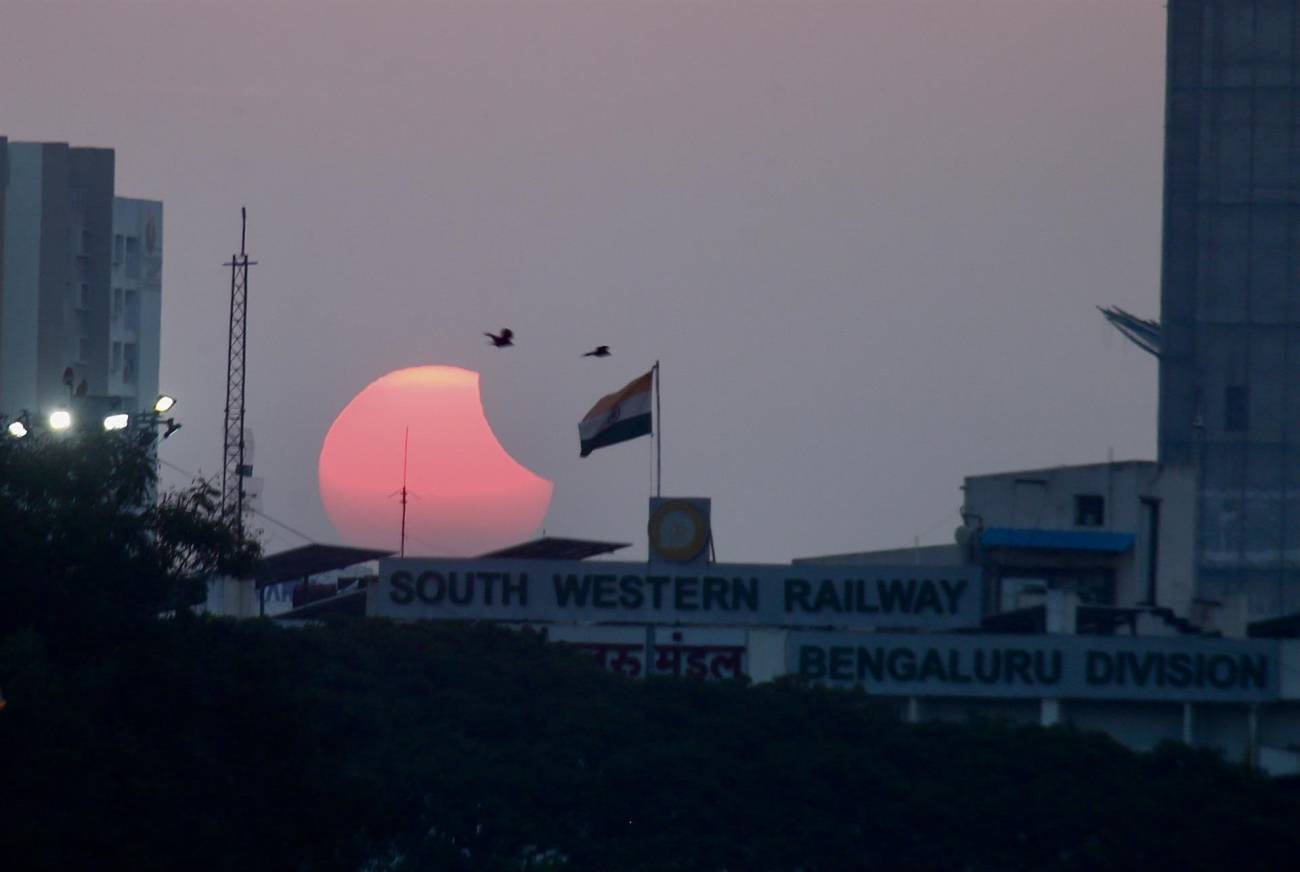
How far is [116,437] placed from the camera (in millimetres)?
19766

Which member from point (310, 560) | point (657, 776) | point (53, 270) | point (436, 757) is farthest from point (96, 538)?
point (53, 270)

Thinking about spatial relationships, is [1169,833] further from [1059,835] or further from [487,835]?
[487,835]

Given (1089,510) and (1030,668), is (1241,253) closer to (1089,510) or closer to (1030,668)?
(1089,510)

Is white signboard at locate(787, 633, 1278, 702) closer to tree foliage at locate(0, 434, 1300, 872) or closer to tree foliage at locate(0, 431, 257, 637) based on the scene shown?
tree foliage at locate(0, 434, 1300, 872)

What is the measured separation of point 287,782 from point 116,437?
358 centimetres

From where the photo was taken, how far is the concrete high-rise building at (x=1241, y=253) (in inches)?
2437

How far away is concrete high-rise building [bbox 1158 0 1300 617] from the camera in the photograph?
203ft

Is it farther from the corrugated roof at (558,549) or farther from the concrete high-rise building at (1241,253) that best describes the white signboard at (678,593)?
→ the concrete high-rise building at (1241,253)

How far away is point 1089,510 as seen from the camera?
150 feet

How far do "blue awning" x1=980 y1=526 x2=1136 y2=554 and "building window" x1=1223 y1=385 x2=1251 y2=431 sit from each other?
19.2 m

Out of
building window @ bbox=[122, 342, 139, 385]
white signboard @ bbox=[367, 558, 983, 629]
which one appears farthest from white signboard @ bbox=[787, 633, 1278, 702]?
building window @ bbox=[122, 342, 139, 385]

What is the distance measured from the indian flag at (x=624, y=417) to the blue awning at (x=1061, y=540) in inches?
428

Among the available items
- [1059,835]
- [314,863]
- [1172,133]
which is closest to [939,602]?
[1059,835]

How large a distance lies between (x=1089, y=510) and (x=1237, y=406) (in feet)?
60.6
